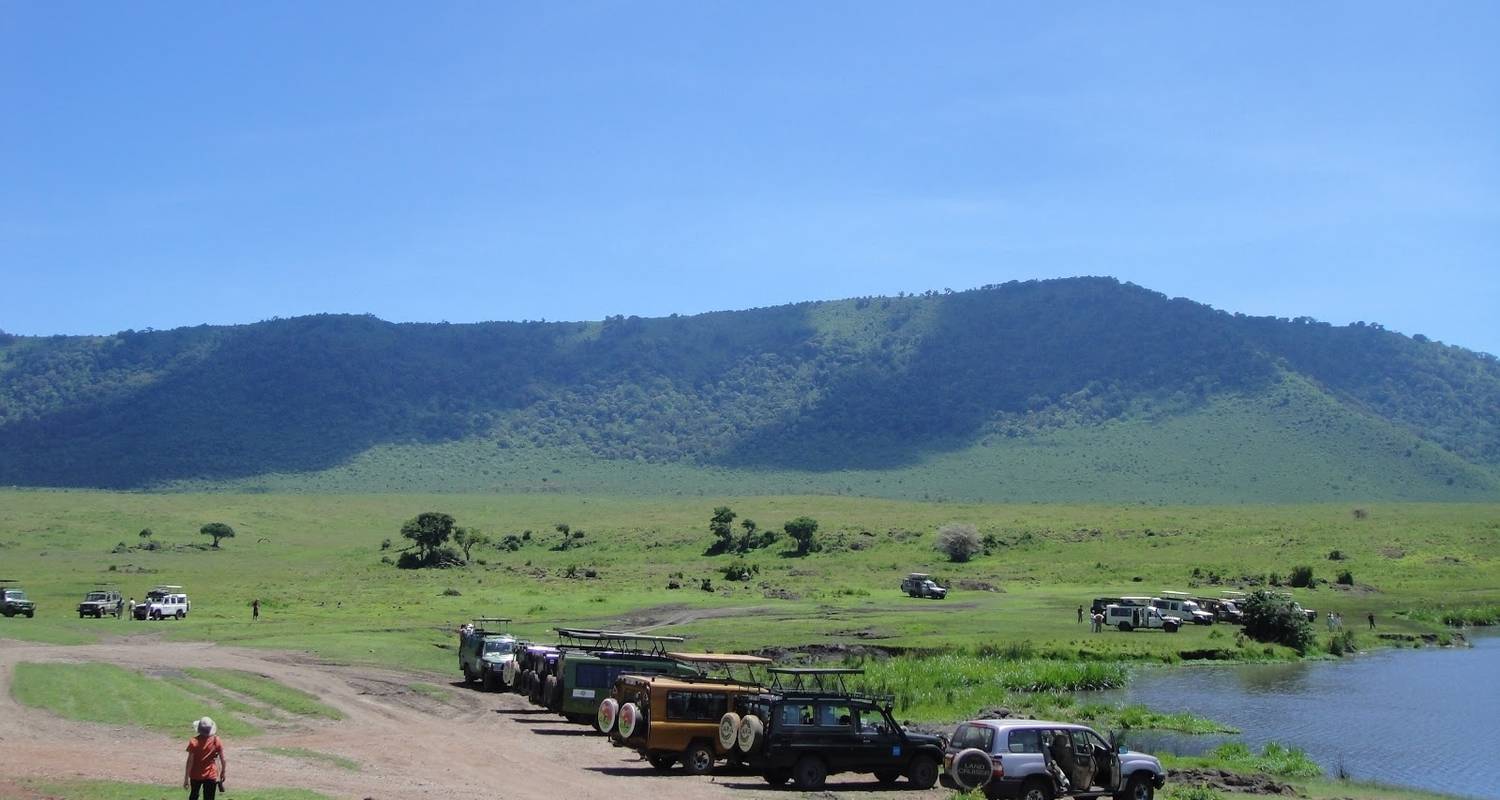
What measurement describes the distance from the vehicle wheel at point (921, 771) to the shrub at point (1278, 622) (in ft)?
112

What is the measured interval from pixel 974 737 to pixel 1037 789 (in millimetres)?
1382

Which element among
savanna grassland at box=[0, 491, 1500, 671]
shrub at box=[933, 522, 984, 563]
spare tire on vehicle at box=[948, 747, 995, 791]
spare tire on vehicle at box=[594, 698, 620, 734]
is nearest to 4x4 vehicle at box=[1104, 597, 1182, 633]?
savanna grassland at box=[0, 491, 1500, 671]

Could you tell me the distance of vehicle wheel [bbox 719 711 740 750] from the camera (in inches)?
1128

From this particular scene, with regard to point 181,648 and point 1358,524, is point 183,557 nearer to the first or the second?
point 181,648

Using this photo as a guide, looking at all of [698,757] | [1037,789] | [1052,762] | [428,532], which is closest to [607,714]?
[698,757]

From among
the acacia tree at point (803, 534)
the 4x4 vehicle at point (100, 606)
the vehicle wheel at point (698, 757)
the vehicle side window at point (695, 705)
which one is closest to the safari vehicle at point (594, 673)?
the vehicle side window at point (695, 705)

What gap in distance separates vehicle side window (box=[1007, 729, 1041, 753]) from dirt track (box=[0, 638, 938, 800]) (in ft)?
9.90

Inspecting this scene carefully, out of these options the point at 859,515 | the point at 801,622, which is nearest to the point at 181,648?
the point at 801,622

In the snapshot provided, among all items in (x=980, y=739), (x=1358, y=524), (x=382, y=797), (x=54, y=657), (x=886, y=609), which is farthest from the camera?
(x=1358, y=524)

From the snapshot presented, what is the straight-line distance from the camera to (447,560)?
99.5 metres

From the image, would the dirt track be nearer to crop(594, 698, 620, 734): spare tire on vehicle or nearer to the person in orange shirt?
crop(594, 698, 620, 734): spare tire on vehicle

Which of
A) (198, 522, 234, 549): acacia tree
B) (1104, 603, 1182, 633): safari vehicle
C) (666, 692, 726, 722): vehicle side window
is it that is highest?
(666, 692, 726, 722): vehicle side window

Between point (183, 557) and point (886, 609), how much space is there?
55.8 metres

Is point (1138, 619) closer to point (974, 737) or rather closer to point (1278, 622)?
point (1278, 622)
